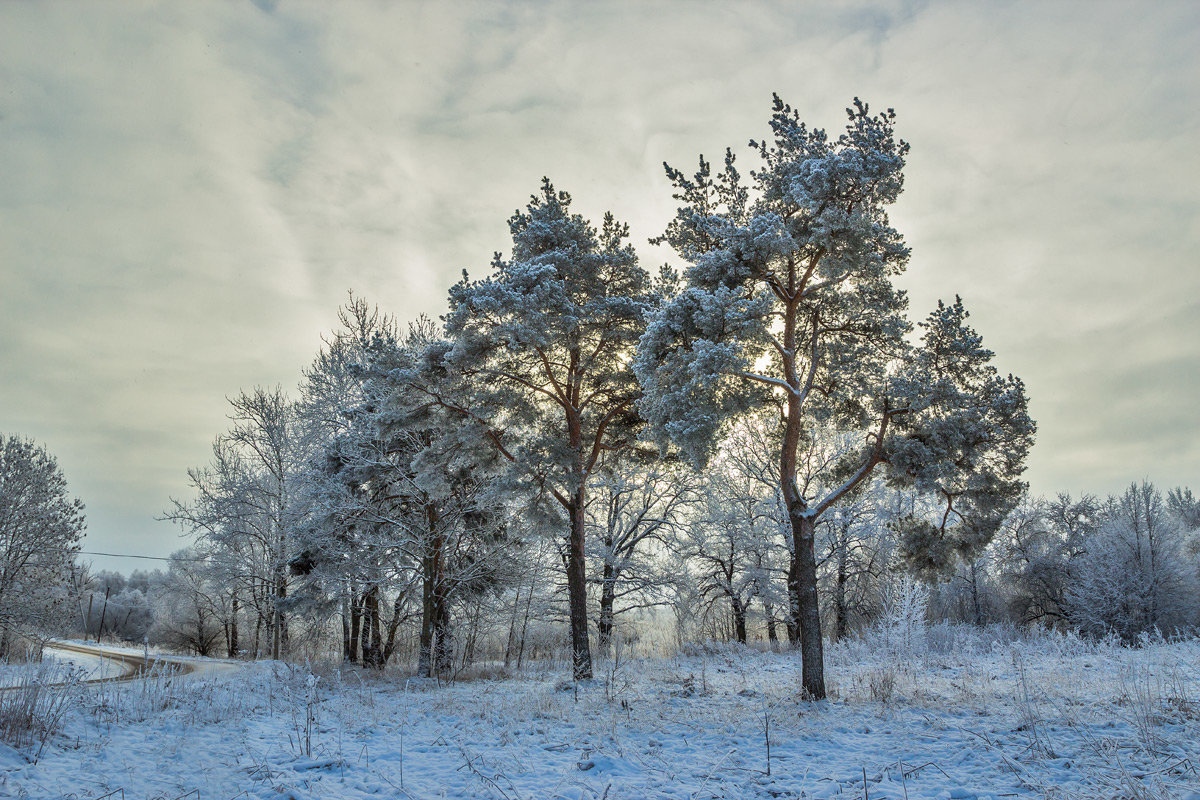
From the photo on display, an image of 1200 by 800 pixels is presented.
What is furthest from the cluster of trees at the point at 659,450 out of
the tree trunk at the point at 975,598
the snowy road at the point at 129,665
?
the tree trunk at the point at 975,598

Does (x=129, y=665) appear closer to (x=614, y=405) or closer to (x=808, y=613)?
(x=614, y=405)

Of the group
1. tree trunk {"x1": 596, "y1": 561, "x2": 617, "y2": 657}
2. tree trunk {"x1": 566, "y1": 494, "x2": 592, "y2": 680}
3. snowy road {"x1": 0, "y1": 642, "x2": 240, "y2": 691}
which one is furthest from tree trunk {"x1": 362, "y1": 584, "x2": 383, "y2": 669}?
tree trunk {"x1": 596, "y1": 561, "x2": 617, "y2": 657}

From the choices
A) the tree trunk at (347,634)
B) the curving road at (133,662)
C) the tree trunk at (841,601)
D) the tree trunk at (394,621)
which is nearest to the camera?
the curving road at (133,662)

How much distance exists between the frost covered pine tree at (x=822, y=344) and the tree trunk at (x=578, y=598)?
4.56 metres

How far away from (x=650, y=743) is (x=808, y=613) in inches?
187

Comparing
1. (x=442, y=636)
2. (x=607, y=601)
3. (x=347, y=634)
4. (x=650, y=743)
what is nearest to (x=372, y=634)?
(x=347, y=634)

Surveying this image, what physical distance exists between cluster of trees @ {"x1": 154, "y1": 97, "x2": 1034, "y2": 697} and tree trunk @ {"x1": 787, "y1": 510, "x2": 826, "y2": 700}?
48 millimetres

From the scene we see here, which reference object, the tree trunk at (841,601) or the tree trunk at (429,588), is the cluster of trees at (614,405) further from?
the tree trunk at (841,601)

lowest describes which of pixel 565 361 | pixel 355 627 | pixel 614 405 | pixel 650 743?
pixel 355 627

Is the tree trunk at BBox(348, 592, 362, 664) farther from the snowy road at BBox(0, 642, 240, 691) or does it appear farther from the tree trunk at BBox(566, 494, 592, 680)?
the tree trunk at BBox(566, 494, 592, 680)

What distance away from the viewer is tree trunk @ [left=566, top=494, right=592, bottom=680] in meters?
14.5

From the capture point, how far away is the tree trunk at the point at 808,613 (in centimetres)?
1086

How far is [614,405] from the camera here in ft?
53.3

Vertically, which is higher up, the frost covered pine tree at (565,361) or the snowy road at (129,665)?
the frost covered pine tree at (565,361)
